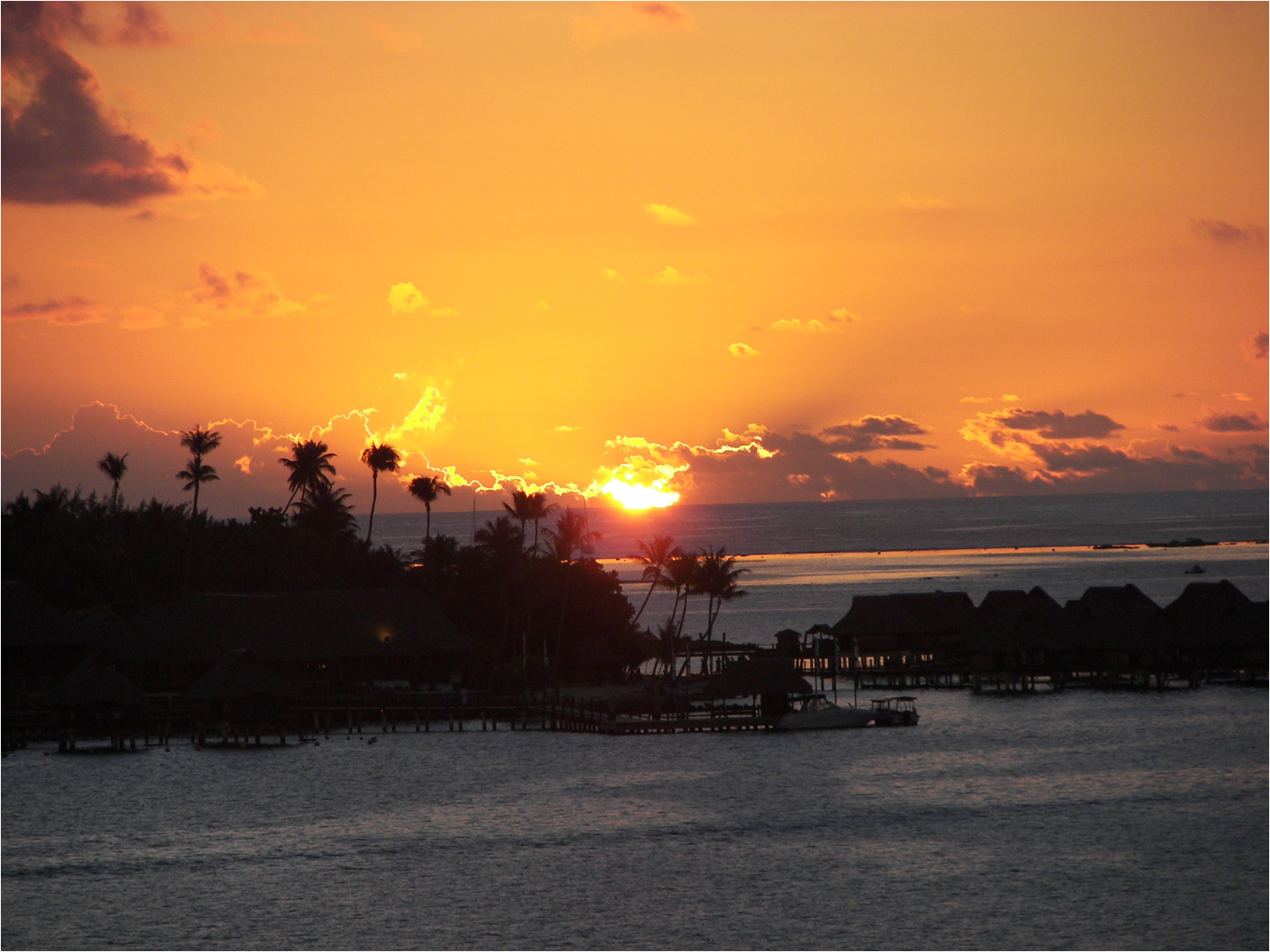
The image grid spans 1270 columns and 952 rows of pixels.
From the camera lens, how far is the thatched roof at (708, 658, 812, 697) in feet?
199

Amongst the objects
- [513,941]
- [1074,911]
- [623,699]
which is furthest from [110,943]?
[623,699]

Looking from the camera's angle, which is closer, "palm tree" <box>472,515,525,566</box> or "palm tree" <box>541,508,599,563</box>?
"palm tree" <box>472,515,525,566</box>

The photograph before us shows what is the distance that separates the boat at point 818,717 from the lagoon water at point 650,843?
2.46 metres

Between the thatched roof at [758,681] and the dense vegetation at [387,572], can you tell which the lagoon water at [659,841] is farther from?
the dense vegetation at [387,572]

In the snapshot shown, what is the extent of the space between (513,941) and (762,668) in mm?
31271

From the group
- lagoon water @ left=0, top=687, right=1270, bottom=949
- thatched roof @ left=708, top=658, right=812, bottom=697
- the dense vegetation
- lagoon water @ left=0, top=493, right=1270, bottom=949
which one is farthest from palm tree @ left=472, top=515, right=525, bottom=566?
lagoon water @ left=0, top=687, right=1270, bottom=949

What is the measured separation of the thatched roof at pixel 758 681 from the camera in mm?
60656

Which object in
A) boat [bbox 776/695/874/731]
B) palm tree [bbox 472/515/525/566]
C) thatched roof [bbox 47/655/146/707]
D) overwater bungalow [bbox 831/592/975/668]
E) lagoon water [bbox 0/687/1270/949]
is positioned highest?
palm tree [bbox 472/515/525/566]

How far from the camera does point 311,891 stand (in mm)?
35125

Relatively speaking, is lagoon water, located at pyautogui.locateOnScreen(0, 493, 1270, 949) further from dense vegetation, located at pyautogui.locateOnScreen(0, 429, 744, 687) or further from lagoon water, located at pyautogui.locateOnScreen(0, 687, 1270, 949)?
dense vegetation, located at pyautogui.locateOnScreen(0, 429, 744, 687)

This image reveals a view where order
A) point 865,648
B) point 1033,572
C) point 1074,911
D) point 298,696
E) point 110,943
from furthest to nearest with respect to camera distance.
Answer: point 1033,572
point 865,648
point 298,696
point 1074,911
point 110,943

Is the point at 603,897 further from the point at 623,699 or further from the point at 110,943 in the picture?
Answer: the point at 623,699

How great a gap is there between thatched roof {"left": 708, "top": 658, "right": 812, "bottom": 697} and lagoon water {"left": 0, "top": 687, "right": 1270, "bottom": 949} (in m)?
3.06

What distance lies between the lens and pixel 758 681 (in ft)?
200
